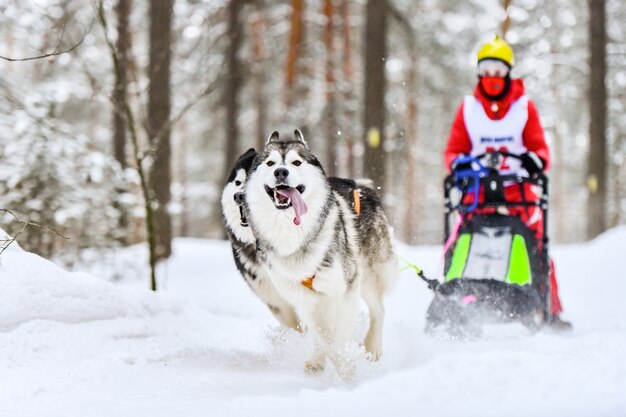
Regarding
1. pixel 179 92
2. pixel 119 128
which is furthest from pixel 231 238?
pixel 179 92

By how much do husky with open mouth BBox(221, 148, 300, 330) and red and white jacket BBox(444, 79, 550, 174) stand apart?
1.83 metres

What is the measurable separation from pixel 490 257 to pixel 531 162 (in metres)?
0.82

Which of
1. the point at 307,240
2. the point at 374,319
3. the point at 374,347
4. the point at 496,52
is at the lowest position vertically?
the point at 374,347

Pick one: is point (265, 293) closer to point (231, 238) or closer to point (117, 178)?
point (231, 238)

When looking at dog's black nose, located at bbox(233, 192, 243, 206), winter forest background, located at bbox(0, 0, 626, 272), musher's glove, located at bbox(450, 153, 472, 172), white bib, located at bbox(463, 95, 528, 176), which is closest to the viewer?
dog's black nose, located at bbox(233, 192, 243, 206)

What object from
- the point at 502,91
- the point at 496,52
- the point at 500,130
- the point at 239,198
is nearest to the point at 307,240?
the point at 239,198

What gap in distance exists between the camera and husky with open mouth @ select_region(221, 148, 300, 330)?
407cm

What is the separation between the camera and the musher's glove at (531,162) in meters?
4.55

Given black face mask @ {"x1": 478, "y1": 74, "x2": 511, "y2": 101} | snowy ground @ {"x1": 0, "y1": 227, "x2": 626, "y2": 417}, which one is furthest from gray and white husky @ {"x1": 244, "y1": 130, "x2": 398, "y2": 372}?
black face mask @ {"x1": 478, "y1": 74, "x2": 511, "y2": 101}

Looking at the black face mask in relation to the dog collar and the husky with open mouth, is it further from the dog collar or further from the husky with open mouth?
the dog collar

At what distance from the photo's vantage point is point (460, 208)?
15.2 feet

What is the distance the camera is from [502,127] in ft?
15.9

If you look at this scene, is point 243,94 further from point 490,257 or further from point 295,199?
point 295,199

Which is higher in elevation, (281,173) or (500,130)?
(500,130)
